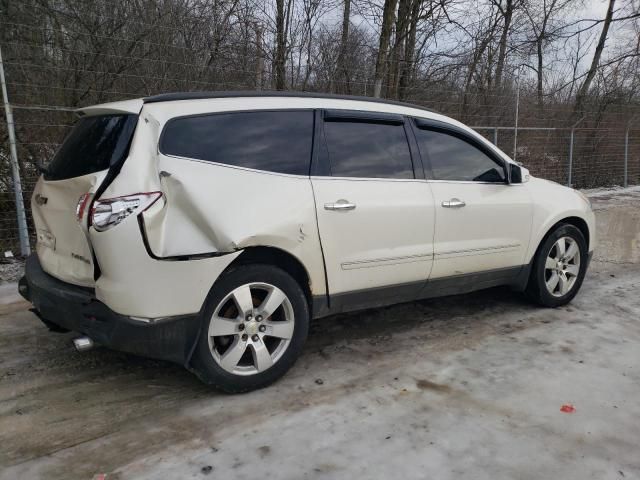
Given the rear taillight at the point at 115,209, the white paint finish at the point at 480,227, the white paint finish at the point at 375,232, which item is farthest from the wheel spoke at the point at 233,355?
the white paint finish at the point at 480,227

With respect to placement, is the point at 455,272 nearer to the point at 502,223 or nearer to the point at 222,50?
the point at 502,223

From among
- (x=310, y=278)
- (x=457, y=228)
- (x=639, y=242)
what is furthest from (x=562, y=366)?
(x=639, y=242)

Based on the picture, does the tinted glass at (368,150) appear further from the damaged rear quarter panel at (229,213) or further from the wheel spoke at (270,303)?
the wheel spoke at (270,303)

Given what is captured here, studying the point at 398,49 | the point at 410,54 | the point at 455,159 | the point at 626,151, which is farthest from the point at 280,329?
the point at 626,151

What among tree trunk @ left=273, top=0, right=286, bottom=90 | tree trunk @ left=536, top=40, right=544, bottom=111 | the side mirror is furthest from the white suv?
tree trunk @ left=536, top=40, right=544, bottom=111

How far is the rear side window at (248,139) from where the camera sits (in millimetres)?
3141

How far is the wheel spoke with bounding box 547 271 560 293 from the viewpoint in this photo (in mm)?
4941

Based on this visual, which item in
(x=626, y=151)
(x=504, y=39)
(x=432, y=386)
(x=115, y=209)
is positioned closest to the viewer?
(x=115, y=209)

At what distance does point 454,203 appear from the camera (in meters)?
4.15

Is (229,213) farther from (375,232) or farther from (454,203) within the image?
(454,203)

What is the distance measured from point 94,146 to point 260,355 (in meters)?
1.60

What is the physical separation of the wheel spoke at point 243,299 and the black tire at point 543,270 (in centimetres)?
283

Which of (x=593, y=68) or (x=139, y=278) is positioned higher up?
(x=593, y=68)

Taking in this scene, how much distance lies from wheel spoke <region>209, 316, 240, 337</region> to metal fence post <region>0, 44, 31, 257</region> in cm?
389
